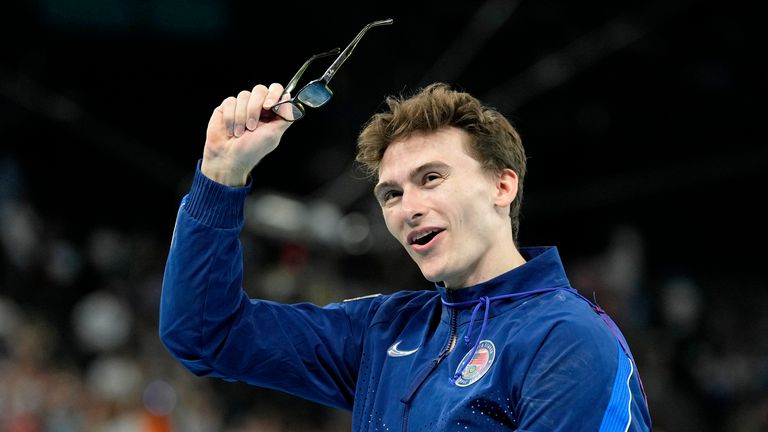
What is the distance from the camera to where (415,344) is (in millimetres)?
2586

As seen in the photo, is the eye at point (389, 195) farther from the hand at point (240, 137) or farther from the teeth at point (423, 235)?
the hand at point (240, 137)

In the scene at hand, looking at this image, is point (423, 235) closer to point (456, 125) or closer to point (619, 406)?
point (456, 125)

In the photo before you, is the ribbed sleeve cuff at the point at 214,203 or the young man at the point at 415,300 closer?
the young man at the point at 415,300

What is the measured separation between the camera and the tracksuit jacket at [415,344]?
215 cm

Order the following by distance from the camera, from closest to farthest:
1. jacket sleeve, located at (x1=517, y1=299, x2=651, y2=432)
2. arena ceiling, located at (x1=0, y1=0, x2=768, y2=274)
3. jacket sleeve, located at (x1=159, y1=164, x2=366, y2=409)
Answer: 1. jacket sleeve, located at (x1=517, y1=299, x2=651, y2=432)
2. jacket sleeve, located at (x1=159, y1=164, x2=366, y2=409)
3. arena ceiling, located at (x1=0, y1=0, x2=768, y2=274)

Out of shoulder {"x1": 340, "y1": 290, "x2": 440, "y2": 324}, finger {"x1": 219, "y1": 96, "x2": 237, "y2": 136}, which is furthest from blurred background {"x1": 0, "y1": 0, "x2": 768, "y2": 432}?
finger {"x1": 219, "y1": 96, "x2": 237, "y2": 136}

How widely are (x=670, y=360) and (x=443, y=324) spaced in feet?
27.3

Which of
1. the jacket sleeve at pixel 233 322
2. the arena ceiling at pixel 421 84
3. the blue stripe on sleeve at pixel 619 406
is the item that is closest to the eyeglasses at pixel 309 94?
the jacket sleeve at pixel 233 322

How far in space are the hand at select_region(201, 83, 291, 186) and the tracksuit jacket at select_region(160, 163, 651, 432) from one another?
0.14 ft

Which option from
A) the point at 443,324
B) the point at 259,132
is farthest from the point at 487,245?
the point at 259,132

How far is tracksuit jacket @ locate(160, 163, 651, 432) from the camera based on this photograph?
2.15 m

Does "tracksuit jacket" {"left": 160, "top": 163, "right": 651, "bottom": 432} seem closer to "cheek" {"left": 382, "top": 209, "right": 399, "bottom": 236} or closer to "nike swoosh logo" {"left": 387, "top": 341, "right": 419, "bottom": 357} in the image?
"nike swoosh logo" {"left": 387, "top": 341, "right": 419, "bottom": 357}

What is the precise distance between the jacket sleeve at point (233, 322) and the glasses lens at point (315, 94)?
10.6 inches

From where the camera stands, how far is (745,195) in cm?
1223
